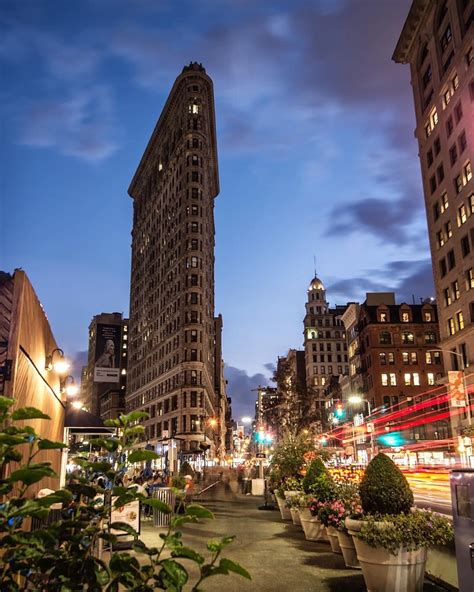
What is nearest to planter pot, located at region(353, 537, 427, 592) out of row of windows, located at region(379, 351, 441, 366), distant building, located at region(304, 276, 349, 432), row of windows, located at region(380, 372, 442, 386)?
row of windows, located at region(380, 372, 442, 386)

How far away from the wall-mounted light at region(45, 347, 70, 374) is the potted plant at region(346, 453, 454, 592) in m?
9.58

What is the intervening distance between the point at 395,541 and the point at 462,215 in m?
50.5

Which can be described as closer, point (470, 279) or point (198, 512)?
point (198, 512)

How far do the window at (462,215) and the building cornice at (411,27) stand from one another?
25717 mm

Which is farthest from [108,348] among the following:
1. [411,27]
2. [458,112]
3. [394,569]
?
[394,569]

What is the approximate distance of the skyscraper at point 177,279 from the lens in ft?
315

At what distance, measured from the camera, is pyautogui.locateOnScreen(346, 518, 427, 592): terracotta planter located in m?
8.97

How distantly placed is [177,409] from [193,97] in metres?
62.8

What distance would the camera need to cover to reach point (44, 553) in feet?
9.65

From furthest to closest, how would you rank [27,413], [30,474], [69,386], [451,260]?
[451,260]
[69,386]
[27,413]
[30,474]

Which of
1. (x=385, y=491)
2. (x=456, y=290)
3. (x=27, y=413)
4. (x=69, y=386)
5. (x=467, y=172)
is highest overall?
(x=467, y=172)

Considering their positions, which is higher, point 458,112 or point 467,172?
point 458,112

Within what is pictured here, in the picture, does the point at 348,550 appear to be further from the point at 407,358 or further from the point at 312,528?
the point at 407,358

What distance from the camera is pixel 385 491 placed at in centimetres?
986
